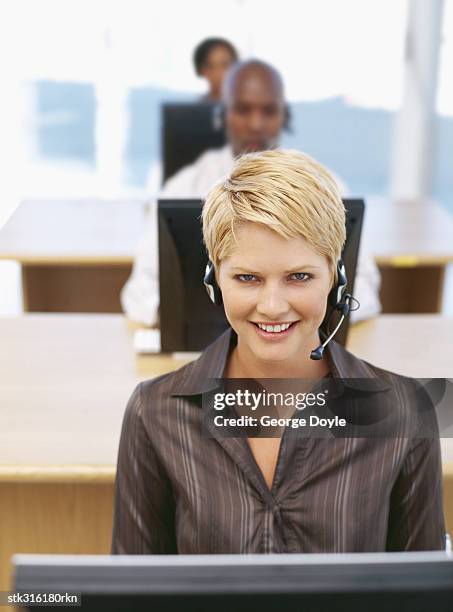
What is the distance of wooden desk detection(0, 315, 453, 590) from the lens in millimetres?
1753

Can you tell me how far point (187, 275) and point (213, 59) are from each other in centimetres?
288

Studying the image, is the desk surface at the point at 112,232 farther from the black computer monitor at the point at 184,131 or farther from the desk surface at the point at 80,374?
the desk surface at the point at 80,374

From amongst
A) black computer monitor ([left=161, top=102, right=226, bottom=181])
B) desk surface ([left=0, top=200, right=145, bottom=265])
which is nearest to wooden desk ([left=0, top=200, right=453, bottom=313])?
desk surface ([left=0, top=200, right=145, bottom=265])

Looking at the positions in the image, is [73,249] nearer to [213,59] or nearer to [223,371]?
[223,371]

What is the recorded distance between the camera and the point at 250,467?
1.24 metres

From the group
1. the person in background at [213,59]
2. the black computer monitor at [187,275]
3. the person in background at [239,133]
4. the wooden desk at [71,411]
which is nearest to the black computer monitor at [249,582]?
the wooden desk at [71,411]

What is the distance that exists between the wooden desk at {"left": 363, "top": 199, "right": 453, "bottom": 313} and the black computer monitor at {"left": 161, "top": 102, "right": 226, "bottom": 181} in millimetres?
675

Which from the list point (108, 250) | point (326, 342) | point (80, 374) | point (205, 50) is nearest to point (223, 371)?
point (326, 342)

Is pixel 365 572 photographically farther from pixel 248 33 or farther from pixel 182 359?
pixel 248 33

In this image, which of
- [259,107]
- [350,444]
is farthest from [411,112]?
[350,444]

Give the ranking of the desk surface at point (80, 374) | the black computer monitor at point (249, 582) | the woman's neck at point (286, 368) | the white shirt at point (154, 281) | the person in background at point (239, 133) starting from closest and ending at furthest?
the black computer monitor at point (249, 582) < the woman's neck at point (286, 368) < the desk surface at point (80, 374) < the white shirt at point (154, 281) < the person in background at point (239, 133)

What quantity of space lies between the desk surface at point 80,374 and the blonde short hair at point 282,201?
404mm

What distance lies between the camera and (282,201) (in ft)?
3.48

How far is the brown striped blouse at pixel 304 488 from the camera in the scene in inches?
48.4
